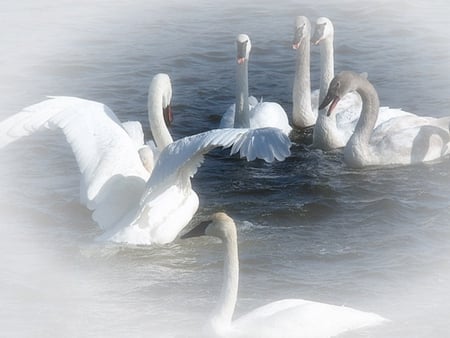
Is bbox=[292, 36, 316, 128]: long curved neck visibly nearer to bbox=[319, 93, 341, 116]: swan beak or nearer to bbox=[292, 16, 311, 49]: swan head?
bbox=[292, 16, 311, 49]: swan head

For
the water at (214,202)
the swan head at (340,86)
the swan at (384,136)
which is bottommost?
the water at (214,202)

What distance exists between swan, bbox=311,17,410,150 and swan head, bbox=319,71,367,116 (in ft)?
0.71

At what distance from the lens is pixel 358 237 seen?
33.6 ft

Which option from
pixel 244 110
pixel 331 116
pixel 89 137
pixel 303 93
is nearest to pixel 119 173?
pixel 89 137

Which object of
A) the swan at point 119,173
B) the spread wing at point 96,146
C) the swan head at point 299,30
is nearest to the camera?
the swan at point 119,173

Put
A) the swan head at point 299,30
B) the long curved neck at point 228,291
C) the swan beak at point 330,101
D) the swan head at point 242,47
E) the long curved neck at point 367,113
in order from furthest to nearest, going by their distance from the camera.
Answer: the swan head at point 299,30 < the swan head at point 242,47 < the swan beak at point 330,101 < the long curved neck at point 367,113 < the long curved neck at point 228,291

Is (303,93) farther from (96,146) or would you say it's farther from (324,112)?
(96,146)

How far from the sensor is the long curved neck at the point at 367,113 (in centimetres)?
1245

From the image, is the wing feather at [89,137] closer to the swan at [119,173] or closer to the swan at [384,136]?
the swan at [119,173]

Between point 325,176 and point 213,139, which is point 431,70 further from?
point 213,139

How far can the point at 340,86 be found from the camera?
12.6 meters

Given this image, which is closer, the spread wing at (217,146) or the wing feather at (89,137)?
the spread wing at (217,146)

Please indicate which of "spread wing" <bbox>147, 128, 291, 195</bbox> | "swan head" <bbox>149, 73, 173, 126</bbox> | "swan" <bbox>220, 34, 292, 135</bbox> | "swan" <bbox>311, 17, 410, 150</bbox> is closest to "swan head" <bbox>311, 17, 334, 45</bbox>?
"swan" <bbox>311, 17, 410, 150</bbox>

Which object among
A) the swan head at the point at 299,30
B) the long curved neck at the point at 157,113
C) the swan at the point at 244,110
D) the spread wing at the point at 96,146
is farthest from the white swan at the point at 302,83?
the spread wing at the point at 96,146
